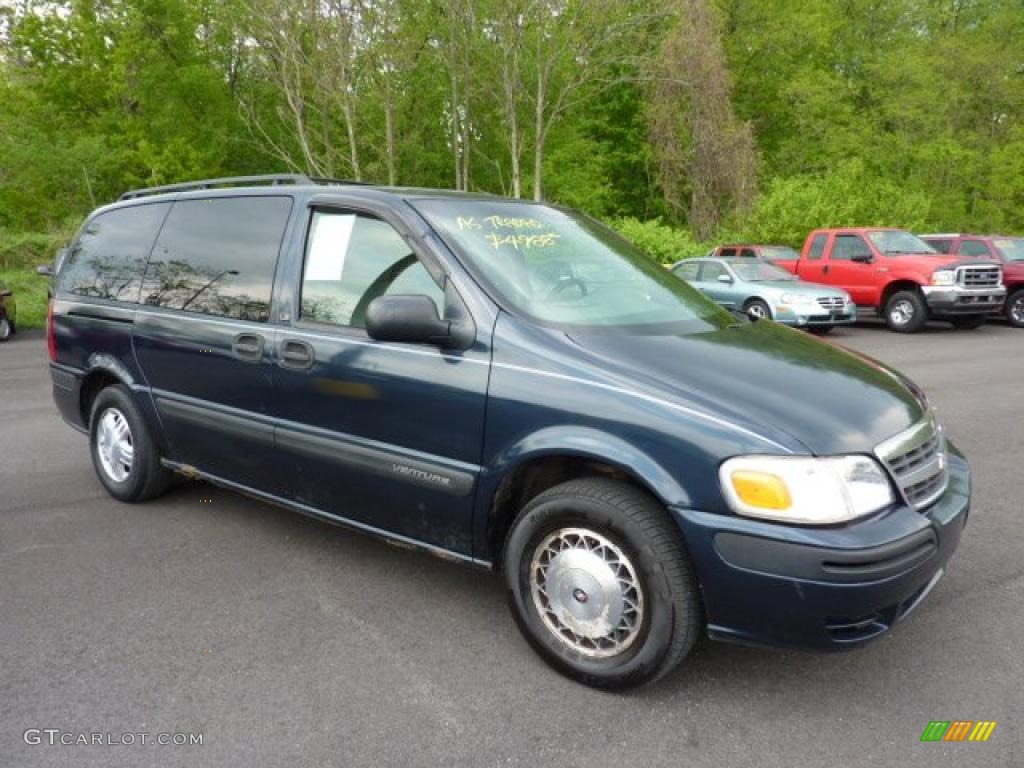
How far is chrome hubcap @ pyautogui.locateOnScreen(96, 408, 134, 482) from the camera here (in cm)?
470

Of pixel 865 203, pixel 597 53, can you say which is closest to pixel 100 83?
pixel 597 53

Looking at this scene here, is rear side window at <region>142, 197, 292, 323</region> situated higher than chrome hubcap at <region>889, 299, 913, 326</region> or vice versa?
rear side window at <region>142, 197, 292, 323</region>

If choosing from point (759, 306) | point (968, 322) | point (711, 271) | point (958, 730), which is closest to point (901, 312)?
point (968, 322)

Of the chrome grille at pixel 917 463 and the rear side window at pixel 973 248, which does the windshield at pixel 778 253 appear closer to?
the rear side window at pixel 973 248

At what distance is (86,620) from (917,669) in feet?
10.8

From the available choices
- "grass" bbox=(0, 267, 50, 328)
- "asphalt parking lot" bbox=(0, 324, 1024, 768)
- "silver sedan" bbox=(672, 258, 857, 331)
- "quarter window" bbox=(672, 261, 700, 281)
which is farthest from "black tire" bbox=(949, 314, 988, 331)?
"grass" bbox=(0, 267, 50, 328)

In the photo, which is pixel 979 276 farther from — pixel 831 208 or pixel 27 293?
pixel 27 293

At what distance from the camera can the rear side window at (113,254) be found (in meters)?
4.54

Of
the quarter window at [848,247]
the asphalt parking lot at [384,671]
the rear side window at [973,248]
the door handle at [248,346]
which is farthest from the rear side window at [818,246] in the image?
the door handle at [248,346]

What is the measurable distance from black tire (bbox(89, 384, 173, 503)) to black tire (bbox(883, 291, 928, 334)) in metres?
13.9

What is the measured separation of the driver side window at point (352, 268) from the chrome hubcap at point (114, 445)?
1.86 m

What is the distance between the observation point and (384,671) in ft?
9.53

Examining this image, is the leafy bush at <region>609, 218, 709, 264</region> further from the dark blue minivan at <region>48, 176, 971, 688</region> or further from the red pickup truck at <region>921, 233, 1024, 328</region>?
the dark blue minivan at <region>48, 176, 971, 688</region>

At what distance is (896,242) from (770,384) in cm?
1480
